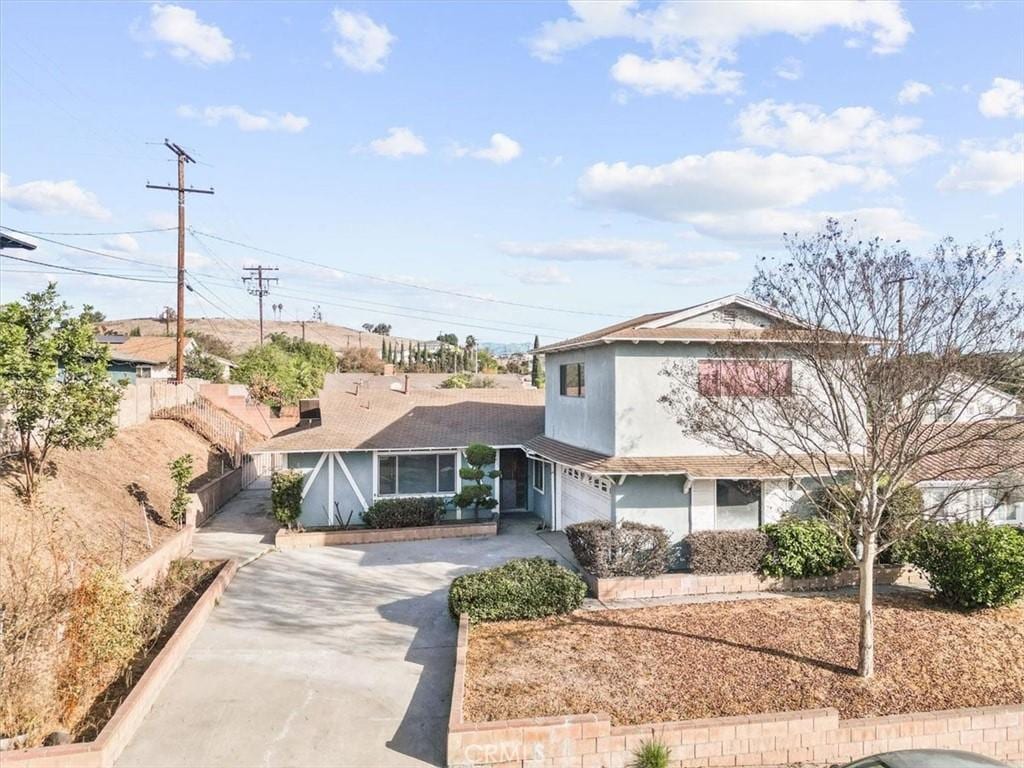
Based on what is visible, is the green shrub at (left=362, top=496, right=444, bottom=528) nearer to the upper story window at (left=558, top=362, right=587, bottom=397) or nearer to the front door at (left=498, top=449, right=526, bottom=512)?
the front door at (left=498, top=449, right=526, bottom=512)

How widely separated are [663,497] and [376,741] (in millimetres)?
9194

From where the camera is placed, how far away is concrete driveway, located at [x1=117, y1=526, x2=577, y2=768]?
823 centimetres

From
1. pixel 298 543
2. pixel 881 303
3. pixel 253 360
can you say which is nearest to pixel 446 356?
pixel 253 360

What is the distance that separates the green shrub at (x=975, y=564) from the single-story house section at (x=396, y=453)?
1047 centimetres

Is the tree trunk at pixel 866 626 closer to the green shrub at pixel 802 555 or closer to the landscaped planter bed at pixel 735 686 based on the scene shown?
the landscaped planter bed at pixel 735 686

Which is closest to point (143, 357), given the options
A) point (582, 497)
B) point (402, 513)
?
point (402, 513)

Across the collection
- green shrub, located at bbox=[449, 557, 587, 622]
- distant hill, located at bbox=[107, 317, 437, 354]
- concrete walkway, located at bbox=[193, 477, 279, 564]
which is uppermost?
distant hill, located at bbox=[107, 317, 437, 354]

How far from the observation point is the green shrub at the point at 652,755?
7.89 metres

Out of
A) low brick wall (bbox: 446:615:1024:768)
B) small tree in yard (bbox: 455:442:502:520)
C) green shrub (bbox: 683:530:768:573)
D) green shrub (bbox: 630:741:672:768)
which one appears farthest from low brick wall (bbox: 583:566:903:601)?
small tree in yard (bbox: 455:442:502:520)

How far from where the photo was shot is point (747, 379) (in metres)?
13.8

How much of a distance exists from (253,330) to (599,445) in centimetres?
13507

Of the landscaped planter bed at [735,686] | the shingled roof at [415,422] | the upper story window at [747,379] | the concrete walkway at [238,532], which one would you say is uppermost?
the upper story window at [747,379]

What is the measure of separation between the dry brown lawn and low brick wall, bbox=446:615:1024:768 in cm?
45

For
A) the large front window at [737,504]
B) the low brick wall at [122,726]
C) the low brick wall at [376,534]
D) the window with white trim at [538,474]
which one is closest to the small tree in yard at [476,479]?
the low brick wall at [376,534]
